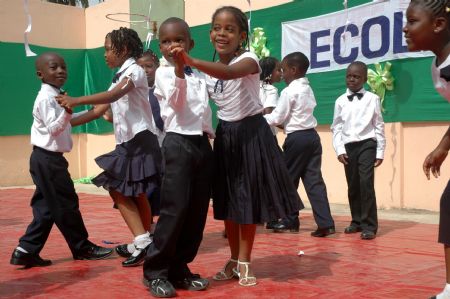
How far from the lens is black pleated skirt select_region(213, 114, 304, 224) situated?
3.17m

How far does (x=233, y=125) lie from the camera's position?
3.22m

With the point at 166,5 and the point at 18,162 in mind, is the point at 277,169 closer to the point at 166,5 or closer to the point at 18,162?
the point at 166,5

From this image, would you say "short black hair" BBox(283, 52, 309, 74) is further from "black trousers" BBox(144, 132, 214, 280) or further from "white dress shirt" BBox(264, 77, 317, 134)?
"black trousers" BBox(144, 132, 214, 280)

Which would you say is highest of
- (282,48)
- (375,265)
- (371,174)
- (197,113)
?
(282,48)

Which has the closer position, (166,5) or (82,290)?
(82,290)

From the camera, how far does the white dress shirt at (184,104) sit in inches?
117

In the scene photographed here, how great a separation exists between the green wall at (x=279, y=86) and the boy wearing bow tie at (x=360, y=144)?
1.43 m

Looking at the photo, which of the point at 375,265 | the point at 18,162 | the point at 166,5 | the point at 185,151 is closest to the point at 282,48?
the point at 166,5

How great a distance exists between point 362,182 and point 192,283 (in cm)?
244

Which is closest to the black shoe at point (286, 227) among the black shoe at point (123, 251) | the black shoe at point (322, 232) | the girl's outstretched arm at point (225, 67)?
the black shoe at point (322, 232)

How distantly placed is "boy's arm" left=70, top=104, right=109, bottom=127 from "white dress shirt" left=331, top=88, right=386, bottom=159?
2364 mm

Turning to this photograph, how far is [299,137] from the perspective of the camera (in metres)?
5.17

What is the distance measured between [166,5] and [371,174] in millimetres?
6308

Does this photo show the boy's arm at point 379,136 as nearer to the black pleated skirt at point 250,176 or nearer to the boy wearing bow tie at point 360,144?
the boy wearing bow tie at point 360,144
